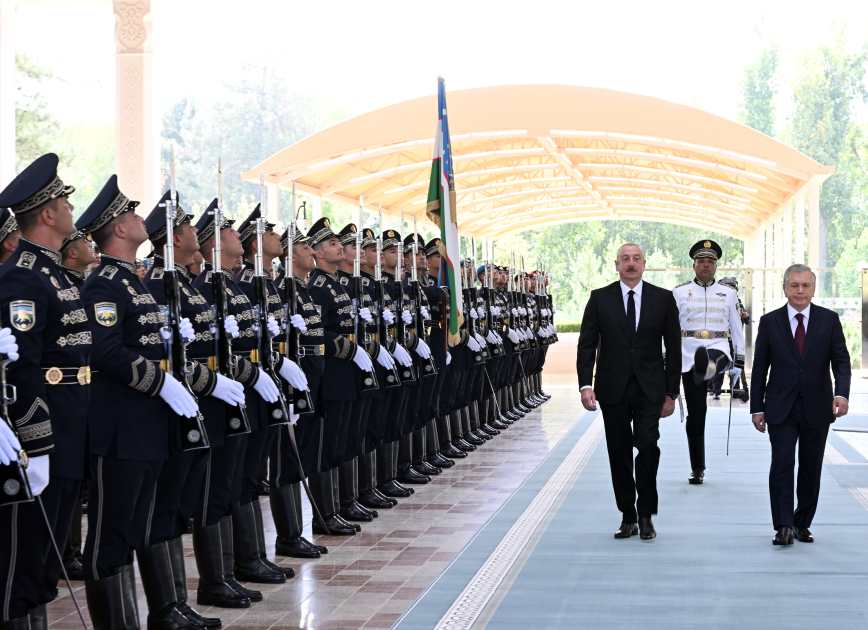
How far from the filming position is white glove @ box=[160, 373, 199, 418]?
4012 millimetres

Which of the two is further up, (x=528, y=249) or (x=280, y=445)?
(x=528, y=249)

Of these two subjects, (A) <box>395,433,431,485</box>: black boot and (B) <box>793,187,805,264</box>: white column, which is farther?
(B) <box>793,187,805,264</box>: white column

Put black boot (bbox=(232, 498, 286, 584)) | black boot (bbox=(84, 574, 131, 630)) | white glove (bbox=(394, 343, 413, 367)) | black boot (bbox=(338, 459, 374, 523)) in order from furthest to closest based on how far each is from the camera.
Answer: white glove (bbox=(394, 343, 413, 367)) → black boot (bbox=(338, 459, 374, 523)) → black boot (bbox=(232, 498, 286, 584)) → black boot (bbox=(84, 574, 131, 630))

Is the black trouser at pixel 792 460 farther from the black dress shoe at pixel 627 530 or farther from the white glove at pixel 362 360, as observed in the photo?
the white glove at pixel 362 360

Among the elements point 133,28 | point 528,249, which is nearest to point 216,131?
point 528,249

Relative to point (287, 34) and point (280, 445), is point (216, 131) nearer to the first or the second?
point (287, 34)

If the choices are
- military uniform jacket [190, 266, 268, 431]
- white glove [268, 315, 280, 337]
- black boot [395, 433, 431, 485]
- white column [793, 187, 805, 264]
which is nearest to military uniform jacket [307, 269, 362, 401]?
white glove [268, 315, 280, 337]

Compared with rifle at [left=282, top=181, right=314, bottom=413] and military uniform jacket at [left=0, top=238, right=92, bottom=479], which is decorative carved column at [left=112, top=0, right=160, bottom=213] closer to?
rifle at [left=282, top=181, right=314, bottom=413]

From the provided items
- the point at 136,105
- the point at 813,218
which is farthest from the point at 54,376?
the point at 813,218

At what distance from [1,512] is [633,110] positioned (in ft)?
46.5

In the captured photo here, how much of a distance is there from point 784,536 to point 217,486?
3.03 metres

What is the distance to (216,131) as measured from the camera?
178 ft

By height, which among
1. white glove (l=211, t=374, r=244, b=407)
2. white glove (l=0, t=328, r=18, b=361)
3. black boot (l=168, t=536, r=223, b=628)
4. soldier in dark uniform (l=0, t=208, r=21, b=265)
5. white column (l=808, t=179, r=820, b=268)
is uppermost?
white column (l=808, t=179, r=820, b=268)

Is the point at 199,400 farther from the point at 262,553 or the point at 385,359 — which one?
the point at 385,359
